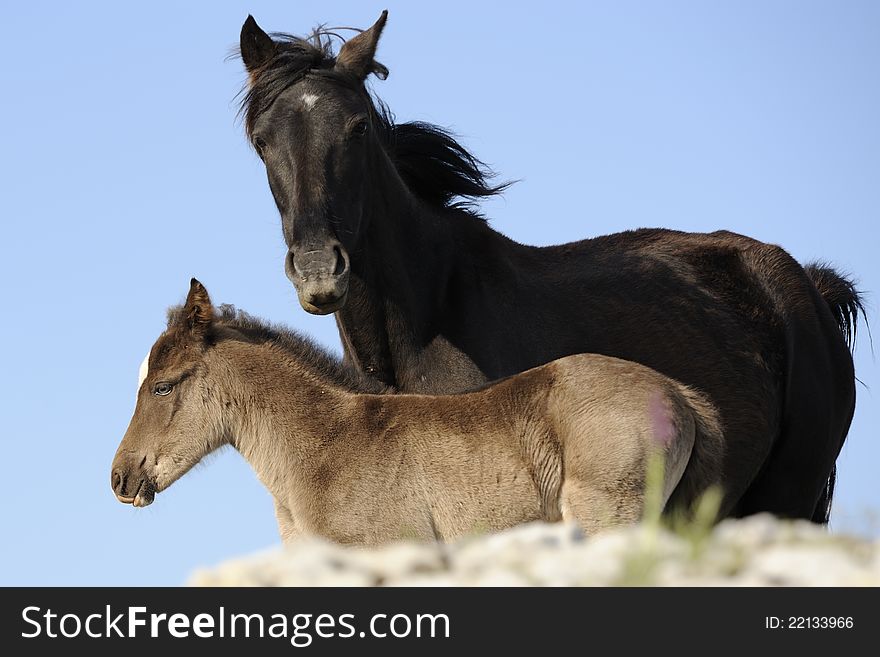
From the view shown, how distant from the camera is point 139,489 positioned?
8.25m

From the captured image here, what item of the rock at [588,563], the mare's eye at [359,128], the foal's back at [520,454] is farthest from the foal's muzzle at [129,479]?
the rock at [588,563]

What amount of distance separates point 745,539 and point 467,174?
502 centimetres

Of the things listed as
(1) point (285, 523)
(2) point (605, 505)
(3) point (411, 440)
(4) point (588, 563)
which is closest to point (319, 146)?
(3) point (411, 440)

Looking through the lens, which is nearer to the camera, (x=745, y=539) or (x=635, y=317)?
(x=745, y=539)

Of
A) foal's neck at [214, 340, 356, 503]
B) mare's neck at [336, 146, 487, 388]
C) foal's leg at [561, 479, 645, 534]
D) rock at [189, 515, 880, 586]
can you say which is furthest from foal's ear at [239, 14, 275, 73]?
rock at [189, 515, 880, 586]

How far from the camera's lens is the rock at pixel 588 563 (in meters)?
4.55

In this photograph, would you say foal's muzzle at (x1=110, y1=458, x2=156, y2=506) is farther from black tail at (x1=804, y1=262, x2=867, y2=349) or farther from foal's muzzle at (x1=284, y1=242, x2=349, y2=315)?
black tail at (x1=804, y1=262, x2=867, y2=349)

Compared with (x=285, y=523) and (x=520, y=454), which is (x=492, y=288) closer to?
(x=520, y=454)

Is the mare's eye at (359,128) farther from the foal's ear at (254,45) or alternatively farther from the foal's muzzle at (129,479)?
the foal's muzzle at (129,479)

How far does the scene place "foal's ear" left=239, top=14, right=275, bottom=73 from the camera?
29.0 ft

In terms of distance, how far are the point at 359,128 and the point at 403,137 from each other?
1.32 m

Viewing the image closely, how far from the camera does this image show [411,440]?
7.71m
